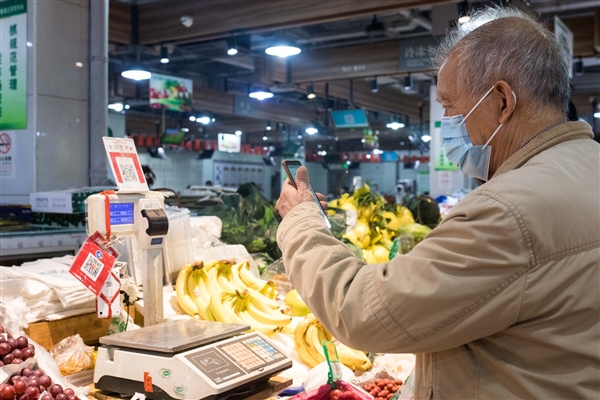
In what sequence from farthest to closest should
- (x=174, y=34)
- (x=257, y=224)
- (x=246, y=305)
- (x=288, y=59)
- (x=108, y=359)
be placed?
1. (x=288, y=59)
2. (x=174, y=34)
3. (x=257, y=224)
4. (x=246, y=305)
5. (x=108, y=359)

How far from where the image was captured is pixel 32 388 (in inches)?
71.3

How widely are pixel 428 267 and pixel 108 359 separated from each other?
51.3 inches

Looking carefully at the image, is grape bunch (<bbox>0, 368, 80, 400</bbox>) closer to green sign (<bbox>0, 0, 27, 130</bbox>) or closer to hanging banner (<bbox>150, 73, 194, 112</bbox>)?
green sign (<bbox>0, 0, 27, 130</bbox>)

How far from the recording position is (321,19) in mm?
7293

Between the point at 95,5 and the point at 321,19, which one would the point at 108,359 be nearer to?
the point at 95,5

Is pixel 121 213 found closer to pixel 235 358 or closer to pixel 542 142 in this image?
pixel 235 358

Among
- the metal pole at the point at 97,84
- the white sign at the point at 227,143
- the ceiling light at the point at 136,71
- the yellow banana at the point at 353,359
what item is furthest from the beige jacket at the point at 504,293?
the white sign at the point at 227,143

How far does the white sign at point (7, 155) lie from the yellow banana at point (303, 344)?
3.78 meters

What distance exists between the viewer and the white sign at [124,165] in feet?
7.60

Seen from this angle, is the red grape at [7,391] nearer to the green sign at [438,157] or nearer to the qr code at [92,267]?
the qr code at [92,267]

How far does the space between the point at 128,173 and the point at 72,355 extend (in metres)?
0.73

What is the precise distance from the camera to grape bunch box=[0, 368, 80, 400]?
5.82 feet

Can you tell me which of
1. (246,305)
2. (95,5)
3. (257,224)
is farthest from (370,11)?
(246,305)

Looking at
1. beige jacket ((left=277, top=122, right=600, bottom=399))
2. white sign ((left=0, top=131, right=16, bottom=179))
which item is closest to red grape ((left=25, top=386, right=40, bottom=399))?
beige jacket ((left=277, top=122, right=600, bottom=399))
